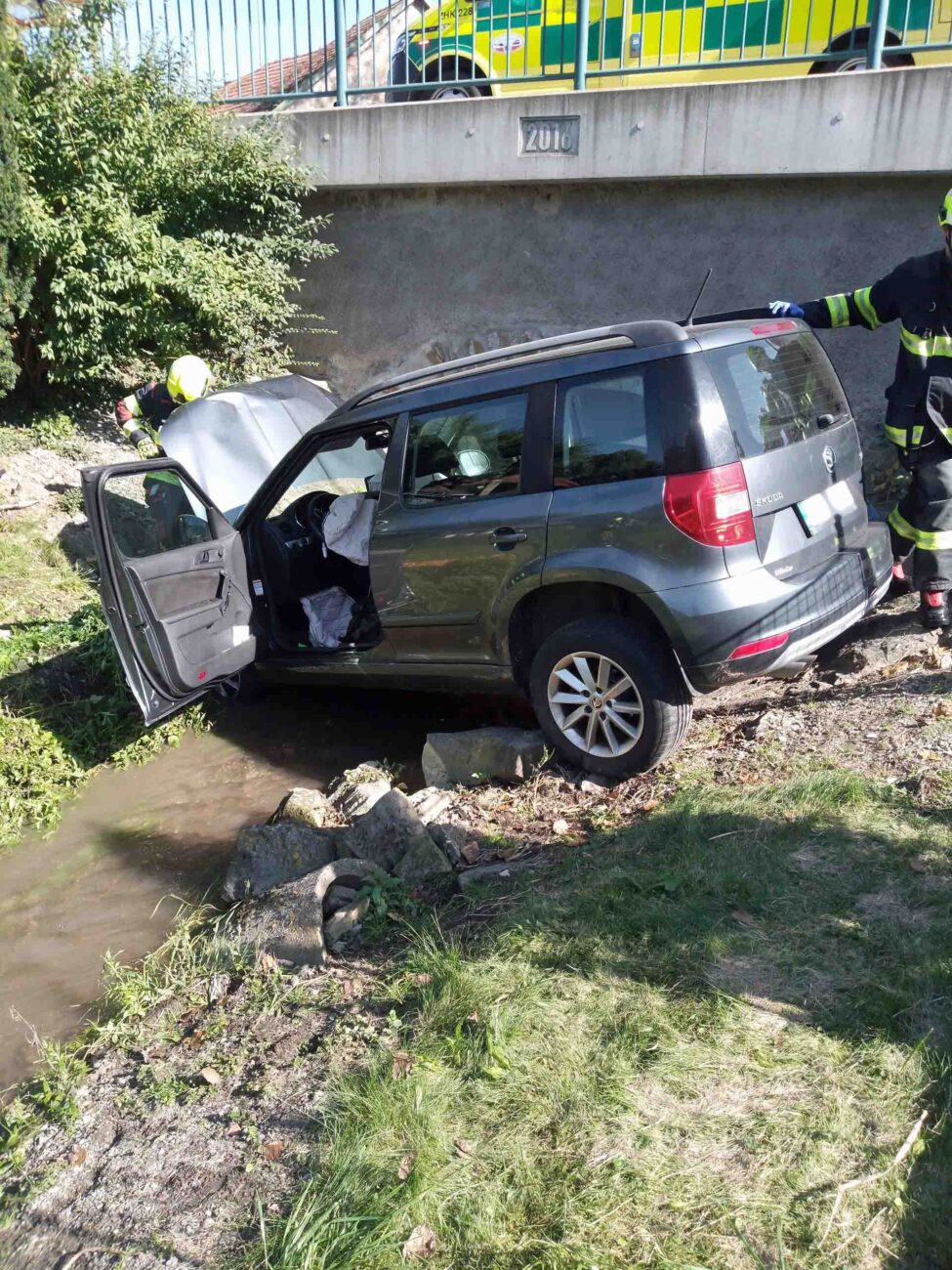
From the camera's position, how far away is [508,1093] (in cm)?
273

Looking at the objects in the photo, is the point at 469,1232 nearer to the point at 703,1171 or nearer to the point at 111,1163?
the point at 703,1171

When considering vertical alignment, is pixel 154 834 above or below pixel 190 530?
below

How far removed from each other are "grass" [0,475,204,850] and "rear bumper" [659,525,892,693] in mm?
3256

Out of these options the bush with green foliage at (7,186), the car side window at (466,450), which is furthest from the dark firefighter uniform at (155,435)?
the car side window at (466,450)

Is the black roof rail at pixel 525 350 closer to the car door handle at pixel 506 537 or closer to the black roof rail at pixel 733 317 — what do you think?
the black roof rail at pixel 733 317

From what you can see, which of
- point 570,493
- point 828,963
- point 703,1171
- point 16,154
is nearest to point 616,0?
point 16,154

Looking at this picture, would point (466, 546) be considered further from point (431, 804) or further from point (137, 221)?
point (137, 221)

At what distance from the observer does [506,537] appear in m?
4.59

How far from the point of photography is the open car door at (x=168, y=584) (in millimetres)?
4891

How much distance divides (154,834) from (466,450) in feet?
7.88

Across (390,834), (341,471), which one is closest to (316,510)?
(341,471)

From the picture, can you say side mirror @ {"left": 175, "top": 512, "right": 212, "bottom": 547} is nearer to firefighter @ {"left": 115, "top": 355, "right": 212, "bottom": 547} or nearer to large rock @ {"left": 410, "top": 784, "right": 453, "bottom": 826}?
large rock @ {"left": 410, "top": 784, "right": 453, "bottom": 826}

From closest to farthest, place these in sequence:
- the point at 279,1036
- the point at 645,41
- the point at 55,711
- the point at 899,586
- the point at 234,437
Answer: the point at 279,1036 → the point at 899,586 → the point at 55,711 → the point at 234,437 → the point at 645,41

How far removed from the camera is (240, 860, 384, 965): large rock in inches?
144
